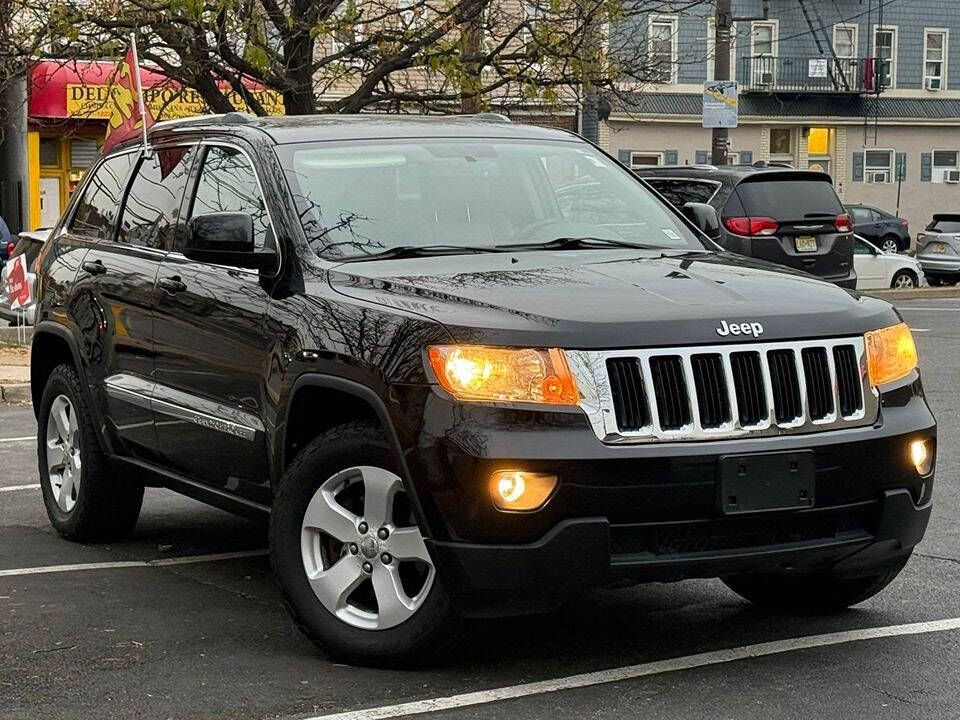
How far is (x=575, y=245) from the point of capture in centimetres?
620

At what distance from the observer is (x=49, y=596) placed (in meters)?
6.55

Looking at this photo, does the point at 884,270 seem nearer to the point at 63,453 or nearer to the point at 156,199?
the point at 63,453

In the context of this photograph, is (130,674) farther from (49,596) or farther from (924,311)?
(924,311)

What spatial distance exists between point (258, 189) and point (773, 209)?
11.7 metres

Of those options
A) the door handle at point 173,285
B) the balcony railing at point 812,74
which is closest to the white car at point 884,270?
the balcony railing at point 812,74

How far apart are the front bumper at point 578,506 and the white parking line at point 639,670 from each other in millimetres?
274

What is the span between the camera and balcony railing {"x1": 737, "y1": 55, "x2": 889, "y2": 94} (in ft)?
165

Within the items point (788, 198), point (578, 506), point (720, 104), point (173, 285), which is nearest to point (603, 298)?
point (578, 506)

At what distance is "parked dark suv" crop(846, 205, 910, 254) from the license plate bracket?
40.9 m

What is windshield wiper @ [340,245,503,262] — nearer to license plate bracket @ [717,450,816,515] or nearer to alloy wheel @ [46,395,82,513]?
license plate bracket @ [717,450,816,515]

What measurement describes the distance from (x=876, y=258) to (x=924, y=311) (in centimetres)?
712

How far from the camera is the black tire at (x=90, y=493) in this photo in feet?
24.3

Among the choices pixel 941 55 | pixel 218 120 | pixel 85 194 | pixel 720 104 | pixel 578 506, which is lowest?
pixel 578 506

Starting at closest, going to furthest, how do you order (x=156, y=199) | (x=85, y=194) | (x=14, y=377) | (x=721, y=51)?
(x=156, y=199) < (x=85, y=194) < (x=14, y=377) < (x=721, y=51)
